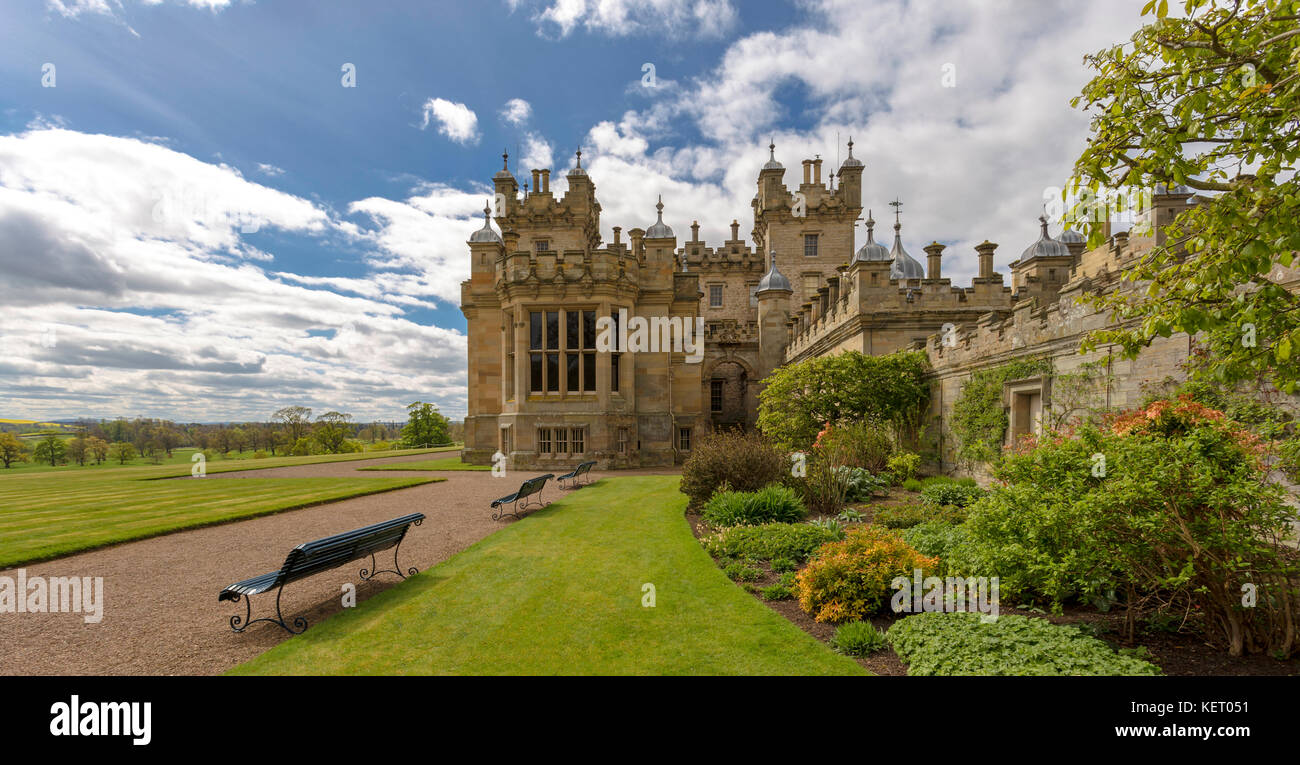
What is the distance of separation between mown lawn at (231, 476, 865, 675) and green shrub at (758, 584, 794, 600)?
0.29 meters

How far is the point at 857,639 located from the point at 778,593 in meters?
1.47

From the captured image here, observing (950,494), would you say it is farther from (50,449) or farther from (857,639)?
(50,449)

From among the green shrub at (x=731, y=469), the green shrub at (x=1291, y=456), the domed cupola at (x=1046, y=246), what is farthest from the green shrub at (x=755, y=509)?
the domed cupola at (x=1046, y=246)

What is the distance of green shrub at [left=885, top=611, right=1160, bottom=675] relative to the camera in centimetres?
365

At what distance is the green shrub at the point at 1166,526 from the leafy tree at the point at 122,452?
49.2 meters

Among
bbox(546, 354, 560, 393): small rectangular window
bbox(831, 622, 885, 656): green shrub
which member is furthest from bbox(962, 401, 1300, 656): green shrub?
bbox(546, 354, 560, 393): small rectangular window

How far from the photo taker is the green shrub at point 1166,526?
12.8 feet

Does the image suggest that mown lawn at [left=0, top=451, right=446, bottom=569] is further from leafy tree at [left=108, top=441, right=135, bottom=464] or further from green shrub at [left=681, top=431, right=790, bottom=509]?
leafy tree at [left=108, top=441, right=135, bottom=464]

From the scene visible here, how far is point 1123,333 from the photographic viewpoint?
15.3ft

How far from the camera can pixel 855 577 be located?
5469 millimetres

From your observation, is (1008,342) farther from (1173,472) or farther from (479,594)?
(479,594)
